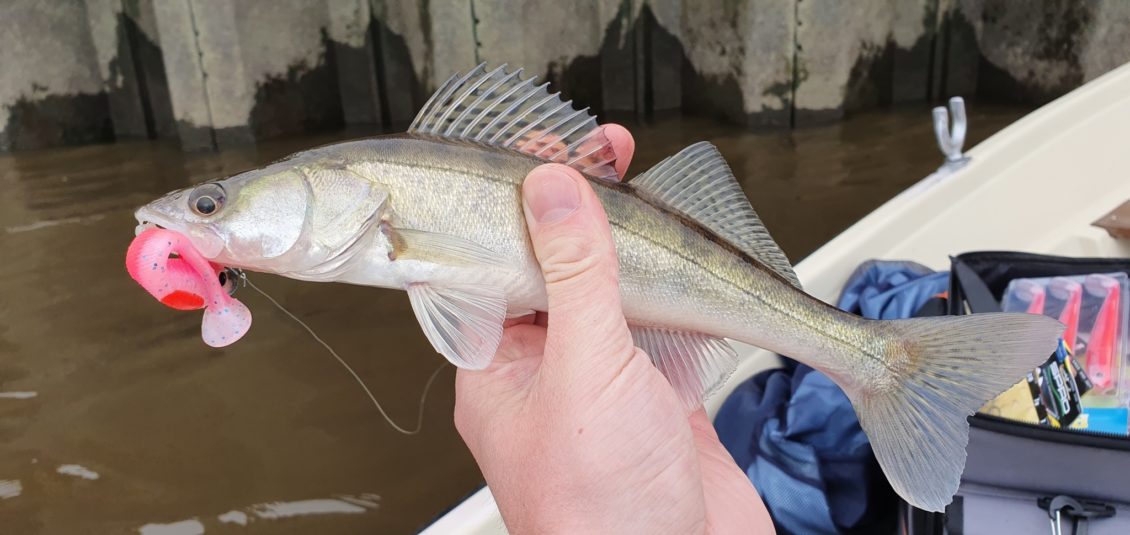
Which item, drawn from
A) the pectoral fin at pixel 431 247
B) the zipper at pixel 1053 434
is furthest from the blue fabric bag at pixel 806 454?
the pectoral fin at pixel 431 247

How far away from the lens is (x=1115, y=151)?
375 centimetres

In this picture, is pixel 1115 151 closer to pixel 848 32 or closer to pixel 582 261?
pixel 582 261

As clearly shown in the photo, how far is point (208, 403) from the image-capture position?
3883 mm

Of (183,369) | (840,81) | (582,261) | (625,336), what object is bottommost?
(183,369)

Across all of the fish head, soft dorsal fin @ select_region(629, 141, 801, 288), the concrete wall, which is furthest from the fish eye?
the concrete wall

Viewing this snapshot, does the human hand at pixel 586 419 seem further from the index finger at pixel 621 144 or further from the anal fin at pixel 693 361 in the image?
the index finger at pixel 621 144

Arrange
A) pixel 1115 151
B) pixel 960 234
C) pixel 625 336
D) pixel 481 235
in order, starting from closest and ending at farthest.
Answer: pixel 625 336
pixel 481 235
pixel 960 234
pixel 1115 151

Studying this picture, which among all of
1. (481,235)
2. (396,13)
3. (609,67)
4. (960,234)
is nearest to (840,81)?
(609,67)

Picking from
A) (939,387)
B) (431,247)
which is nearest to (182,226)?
(431,247)

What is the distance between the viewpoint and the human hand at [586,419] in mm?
1386

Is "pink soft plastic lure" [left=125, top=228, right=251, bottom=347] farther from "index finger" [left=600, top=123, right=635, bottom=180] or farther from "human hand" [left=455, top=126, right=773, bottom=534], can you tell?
"index finger" [left=600, top=123, right=635, bottom=180]

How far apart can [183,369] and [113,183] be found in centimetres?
432

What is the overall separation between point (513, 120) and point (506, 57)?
673 centimetres

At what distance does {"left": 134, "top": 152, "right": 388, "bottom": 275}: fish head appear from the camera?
148 centimetres
